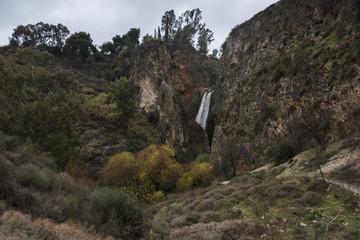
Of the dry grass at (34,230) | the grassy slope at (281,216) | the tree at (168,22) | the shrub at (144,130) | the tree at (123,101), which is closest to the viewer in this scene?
the dry grass at (34,230)

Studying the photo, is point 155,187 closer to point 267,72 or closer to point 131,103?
point 267,72

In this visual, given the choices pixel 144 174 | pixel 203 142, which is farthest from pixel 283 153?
pixel 203 142

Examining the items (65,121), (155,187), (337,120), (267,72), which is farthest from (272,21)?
(65,121)

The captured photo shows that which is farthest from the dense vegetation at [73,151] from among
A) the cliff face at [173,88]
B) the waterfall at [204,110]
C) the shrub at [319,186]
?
the waterfall at [204,110]

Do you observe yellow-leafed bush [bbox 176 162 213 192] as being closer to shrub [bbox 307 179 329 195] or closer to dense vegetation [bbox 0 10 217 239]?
dense vegetation [bbox 0 10 217 239]

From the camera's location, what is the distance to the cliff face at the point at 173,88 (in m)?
42.1

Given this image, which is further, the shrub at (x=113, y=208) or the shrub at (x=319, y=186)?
the shrub at (x=319, y=186)

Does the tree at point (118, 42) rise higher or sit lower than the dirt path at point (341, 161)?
higher

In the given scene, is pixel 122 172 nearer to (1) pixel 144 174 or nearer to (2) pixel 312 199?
(1) pixel 144 174

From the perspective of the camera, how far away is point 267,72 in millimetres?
23438

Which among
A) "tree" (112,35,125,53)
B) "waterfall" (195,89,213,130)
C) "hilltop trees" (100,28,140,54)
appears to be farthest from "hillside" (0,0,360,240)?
"tree" (112,35,125,53)

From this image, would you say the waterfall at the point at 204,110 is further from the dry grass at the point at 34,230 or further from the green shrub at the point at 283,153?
the dry grass at the point at 34,230

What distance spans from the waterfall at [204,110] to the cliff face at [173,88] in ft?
5.48

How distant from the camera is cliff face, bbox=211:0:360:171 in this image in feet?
47.0
